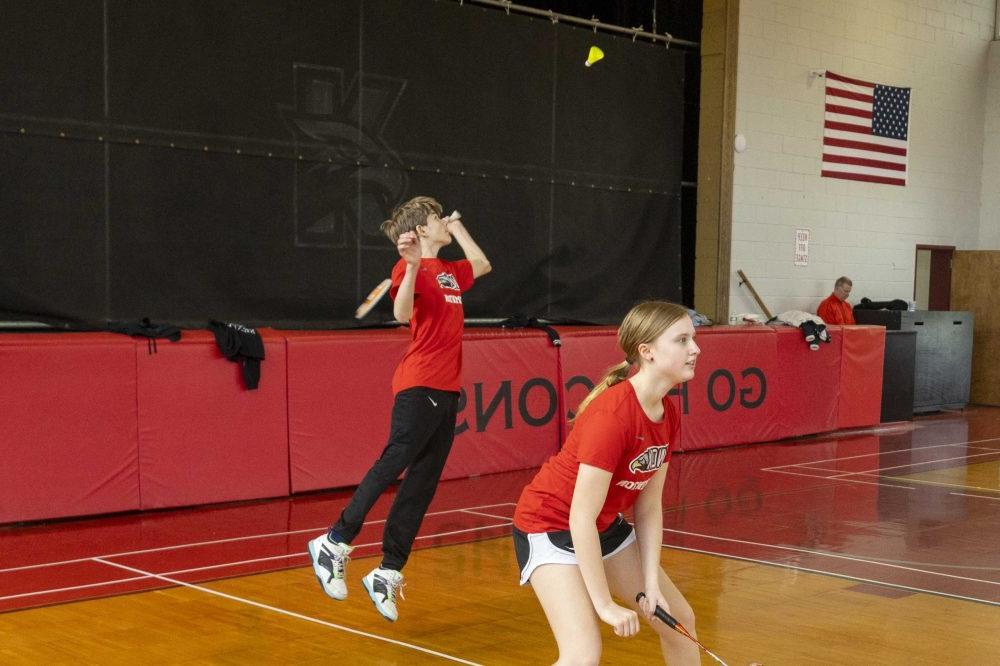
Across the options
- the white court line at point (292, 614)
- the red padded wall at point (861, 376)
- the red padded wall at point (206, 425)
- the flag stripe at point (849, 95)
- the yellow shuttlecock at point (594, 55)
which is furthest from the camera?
the flag stripe at point (849, 95)

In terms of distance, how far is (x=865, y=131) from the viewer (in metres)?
16.5

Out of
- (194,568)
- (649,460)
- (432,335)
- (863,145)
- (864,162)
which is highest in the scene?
(863,145)

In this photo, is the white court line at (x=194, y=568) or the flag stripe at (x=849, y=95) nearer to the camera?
the white court line at (x=194, y=568)

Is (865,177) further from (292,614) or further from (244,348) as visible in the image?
(292,614)

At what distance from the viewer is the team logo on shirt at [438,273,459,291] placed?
623 centimetres

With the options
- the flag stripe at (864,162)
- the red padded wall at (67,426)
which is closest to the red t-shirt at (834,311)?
the flag stripe at (864,162)

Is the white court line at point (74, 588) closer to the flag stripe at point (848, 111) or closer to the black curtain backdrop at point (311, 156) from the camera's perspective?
the black curtain backdrop at point (311, 156)

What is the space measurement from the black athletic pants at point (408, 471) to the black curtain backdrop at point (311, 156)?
4403 mm

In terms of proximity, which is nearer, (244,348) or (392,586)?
(392,586)

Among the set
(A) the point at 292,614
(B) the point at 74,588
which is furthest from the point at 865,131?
(B) the point at 74,588

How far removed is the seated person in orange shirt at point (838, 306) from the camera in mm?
15453

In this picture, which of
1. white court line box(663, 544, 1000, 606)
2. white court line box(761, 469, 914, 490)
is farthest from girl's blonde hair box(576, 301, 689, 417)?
white court line box(761, 469, 914, 490)

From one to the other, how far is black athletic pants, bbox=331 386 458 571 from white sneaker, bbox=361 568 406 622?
6 centimetres

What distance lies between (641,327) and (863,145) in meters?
13.8
